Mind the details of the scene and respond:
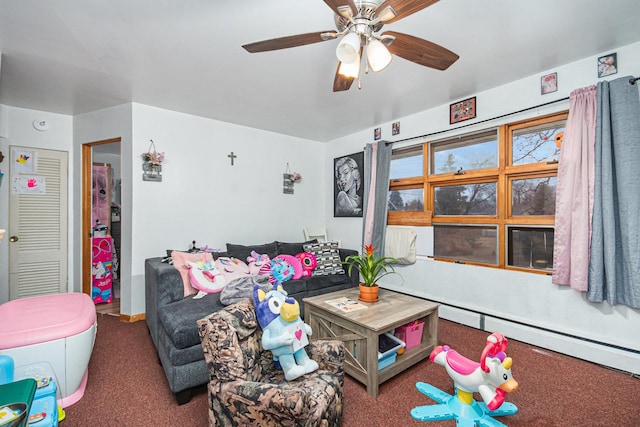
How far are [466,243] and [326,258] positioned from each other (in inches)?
62.7

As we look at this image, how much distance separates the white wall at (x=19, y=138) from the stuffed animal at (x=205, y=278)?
2286 mm

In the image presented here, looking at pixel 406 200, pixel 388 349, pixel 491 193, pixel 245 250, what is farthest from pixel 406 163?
pixel 388 349

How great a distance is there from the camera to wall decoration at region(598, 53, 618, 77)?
2115 mm

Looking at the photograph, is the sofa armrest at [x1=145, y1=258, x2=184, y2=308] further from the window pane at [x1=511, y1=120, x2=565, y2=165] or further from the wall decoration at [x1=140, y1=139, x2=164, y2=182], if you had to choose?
the window pane at [x1=511, y1=120, x2=565, y2=165]

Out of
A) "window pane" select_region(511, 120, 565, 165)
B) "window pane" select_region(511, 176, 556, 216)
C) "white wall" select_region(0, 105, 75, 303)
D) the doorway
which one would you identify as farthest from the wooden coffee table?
"white wall" select_region(0, 105, 75, 303)

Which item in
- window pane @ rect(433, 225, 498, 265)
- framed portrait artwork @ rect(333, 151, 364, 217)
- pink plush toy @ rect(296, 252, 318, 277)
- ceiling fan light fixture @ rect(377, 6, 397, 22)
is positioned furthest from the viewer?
framed portrait artwork @ rect(333, 151, 364, 217)

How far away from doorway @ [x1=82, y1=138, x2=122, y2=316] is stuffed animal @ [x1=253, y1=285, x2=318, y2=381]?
2814mm

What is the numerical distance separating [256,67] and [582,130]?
2.63m

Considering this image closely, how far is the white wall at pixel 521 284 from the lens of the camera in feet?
7.00

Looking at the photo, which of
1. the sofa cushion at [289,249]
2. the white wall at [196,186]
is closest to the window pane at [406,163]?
the white wall at [196,186]

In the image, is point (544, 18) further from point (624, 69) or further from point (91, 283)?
point (91, 283)

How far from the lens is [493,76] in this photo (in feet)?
8.26

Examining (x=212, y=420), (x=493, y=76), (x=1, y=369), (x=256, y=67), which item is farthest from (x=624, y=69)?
(x=1, y=369)

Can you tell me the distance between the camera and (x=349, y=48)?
4.45 ft
